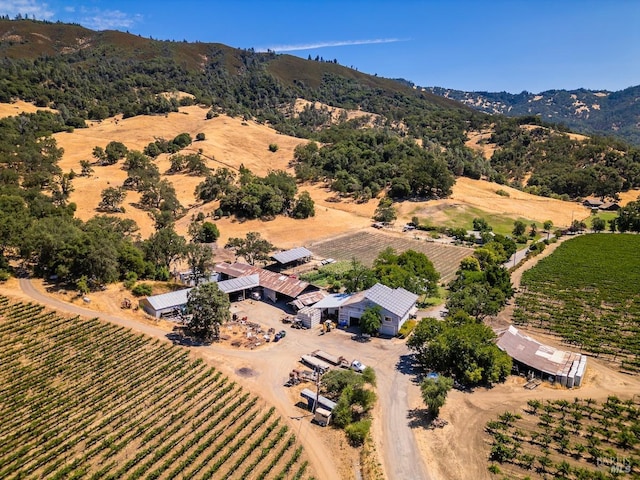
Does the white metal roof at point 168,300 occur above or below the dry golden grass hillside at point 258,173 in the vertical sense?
below

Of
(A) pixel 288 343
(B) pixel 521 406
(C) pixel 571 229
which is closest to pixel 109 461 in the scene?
(A) pixel 288 343

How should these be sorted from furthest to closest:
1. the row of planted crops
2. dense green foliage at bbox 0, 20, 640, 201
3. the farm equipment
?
dense green foliage at bbox 0, 20, 640, 201, the farm equipment, the row of planted crops

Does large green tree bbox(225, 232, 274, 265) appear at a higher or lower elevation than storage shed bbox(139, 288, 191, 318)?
higher

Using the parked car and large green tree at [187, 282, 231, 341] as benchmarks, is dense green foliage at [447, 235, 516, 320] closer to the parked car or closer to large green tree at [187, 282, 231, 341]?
the parked car

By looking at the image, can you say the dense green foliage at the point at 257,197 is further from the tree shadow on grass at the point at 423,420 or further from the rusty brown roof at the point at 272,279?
the tree shadow on grass at the point at 423,420

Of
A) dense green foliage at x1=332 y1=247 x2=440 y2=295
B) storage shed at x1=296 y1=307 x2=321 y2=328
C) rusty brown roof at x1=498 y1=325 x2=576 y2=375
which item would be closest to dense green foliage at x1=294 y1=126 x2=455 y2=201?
dense green foliage at x1=332 y1=247 x2=440 y2=295

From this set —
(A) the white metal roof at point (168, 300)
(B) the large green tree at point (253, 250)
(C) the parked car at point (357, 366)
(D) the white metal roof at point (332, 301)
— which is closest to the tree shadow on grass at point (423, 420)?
(C) the parked car at point (357, 366)
